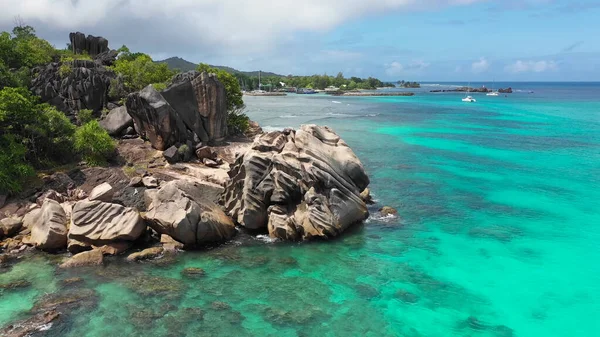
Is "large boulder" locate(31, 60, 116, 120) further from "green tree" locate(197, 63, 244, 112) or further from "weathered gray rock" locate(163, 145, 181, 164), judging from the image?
"weathered gray rock" locate(163, 145, 181, 164)

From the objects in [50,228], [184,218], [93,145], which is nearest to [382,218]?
[184,218]

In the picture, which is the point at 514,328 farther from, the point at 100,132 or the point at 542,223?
the point at 100,132

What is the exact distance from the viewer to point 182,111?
40.2m

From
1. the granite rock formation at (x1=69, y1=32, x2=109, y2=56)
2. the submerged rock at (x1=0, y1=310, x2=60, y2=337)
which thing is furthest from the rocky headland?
the granite rock formation at (x1=69, y1=32, x2=109, y2=56)

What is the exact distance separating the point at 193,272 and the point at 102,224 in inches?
256

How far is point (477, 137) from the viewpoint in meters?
68.8

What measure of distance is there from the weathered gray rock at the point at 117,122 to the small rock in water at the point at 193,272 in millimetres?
23308

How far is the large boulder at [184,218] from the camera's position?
24.6 metres

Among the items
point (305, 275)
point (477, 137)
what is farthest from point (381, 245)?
point (477, 137)

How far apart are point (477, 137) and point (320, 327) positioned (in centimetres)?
5920

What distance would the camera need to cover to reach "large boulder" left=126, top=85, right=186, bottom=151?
122 ft

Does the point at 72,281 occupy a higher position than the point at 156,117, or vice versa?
the point at 156,117

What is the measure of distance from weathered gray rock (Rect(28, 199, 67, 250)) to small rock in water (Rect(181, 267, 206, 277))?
804cm

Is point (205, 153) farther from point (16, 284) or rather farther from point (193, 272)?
point (16, 284)
